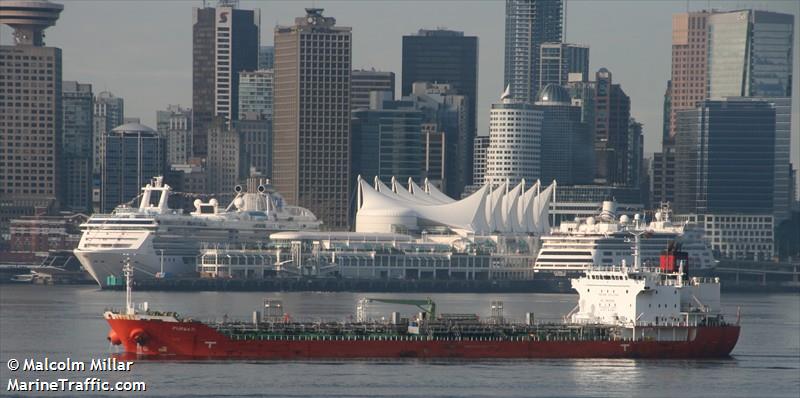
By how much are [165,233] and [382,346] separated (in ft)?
304

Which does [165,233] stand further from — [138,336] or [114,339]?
[138,336]

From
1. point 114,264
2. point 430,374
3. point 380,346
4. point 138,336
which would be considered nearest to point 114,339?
point 138,336

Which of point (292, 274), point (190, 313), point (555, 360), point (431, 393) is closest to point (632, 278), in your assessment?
point (555, 360)

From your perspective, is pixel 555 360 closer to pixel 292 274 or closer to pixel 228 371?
pixel 228 371

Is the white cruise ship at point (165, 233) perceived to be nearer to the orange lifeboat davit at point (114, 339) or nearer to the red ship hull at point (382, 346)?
the orange lifeboat davit at point (114, 339)

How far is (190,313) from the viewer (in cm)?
11131

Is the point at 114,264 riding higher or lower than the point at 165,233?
lower

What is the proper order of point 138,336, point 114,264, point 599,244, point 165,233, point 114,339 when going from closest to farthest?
point 138,336 < point 114,339 < point 114,264 < point 165,233 < point 599,244

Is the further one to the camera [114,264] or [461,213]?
[461,213]

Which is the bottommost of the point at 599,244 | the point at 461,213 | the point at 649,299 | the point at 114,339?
the point at 599,244

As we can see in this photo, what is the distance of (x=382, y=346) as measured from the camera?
267 feet

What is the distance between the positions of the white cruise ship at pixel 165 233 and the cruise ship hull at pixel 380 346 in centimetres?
8141

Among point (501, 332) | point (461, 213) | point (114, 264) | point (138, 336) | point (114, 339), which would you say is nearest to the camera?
point (138, 336)

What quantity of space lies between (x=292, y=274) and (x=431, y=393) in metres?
101
